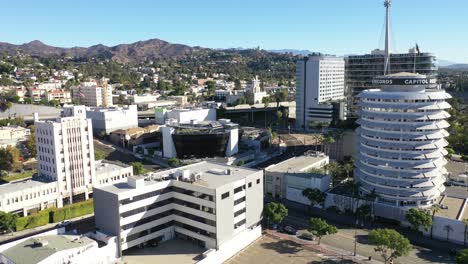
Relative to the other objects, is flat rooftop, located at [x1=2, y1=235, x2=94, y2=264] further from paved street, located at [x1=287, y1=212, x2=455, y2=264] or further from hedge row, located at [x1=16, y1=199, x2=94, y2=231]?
paved street, located at [x1=287, y1=212, x2=455, y2=264]

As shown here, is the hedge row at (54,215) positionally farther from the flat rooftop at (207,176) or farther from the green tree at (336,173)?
the green tree at (336,173)

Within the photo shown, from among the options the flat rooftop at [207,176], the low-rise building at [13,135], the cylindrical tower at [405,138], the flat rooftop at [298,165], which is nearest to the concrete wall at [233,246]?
the flat rooftop at [207,176]

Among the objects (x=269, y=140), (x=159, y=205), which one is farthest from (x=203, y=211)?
(x=269, y=140)

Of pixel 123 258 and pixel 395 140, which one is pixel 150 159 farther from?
pixel 395 140


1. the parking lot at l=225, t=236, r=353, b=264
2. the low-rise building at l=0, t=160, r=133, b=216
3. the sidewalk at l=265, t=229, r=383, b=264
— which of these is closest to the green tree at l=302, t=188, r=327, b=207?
the sidewalk at l=265, t=229, r=383, b=264

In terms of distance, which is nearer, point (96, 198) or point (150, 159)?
point (96, 198)

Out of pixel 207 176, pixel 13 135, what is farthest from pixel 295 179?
pixel 13 135
